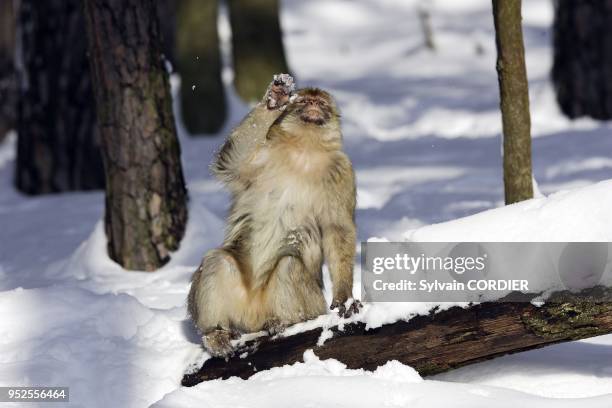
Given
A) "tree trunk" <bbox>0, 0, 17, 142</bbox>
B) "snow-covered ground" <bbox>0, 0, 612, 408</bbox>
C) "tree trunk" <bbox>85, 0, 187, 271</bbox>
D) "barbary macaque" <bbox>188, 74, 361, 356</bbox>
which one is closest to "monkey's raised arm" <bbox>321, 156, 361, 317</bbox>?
"barbary macaque" <bbox>188, 74, 361, 356</bbox>

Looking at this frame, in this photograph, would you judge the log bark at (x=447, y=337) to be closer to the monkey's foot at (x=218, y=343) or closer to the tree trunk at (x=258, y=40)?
the monkey's foot at (x=218, y=343)

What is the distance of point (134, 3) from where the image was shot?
6.92 m

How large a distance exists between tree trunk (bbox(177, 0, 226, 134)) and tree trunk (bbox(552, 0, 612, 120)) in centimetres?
391

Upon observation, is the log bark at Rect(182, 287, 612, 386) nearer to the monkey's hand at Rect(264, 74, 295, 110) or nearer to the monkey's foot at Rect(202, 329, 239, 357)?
the monkey's foot at Rect(202, 329, 239, 357)

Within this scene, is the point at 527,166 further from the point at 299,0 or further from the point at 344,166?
the point at 299,0

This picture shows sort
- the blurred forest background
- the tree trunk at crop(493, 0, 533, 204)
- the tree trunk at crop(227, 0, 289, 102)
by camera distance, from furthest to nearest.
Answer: the tree trunk at crop(227, 0, 289, 102) < the blurred forest background < the tree trunk at crop(493, 0, 533, 204)

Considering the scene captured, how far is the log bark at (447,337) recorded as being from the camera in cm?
435

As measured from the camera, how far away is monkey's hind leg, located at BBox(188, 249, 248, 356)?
5.12 m

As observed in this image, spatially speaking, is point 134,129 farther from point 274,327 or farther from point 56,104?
point 56,104

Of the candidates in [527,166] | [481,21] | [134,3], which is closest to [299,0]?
[481,21]

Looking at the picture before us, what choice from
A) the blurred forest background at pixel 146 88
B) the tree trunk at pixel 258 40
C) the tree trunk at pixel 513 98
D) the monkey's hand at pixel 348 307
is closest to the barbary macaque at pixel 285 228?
the monkey's hand at pixel 348 307

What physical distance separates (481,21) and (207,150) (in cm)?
Result: 1189

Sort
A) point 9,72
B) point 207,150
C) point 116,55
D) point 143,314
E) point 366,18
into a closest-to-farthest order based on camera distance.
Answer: point 143,314 → point 116,55 → point 207,150 → point 9,72 → point 366,18

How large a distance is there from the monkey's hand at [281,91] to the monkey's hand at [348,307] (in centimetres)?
108
